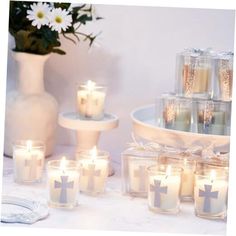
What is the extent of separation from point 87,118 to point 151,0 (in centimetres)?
24

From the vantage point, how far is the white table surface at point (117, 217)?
0.74 m


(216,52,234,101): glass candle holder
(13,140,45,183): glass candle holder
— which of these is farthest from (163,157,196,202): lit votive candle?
(13,140,45,183): glass candle holder

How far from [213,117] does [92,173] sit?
0.19m

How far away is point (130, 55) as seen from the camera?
104 centimetres

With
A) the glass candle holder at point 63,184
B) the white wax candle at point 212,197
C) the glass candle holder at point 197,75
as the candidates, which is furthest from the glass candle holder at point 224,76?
the glass candle holder at point 63,184

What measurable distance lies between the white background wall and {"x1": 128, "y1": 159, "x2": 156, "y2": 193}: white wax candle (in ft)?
0.71

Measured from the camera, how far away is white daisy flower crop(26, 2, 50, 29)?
91cm

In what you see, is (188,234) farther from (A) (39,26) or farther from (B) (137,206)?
(A) (39,26)

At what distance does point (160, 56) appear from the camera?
1.03 meters

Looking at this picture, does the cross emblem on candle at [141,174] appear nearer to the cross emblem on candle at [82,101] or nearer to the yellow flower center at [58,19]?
the cross emblem on candle at [82,101]

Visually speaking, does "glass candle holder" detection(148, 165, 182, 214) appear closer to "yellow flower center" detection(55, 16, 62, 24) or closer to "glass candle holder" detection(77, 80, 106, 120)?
"glass candle holder" detection(77, 80, 106, 120)

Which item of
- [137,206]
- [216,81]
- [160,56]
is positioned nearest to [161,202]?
[137,206]

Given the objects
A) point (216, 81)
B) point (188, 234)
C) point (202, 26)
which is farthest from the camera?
point (202, 26)

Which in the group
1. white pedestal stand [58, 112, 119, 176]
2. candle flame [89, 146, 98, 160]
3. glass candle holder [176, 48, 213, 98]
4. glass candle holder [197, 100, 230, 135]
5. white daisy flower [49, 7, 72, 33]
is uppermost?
white daisy flower [49, 7, 72, 33]
